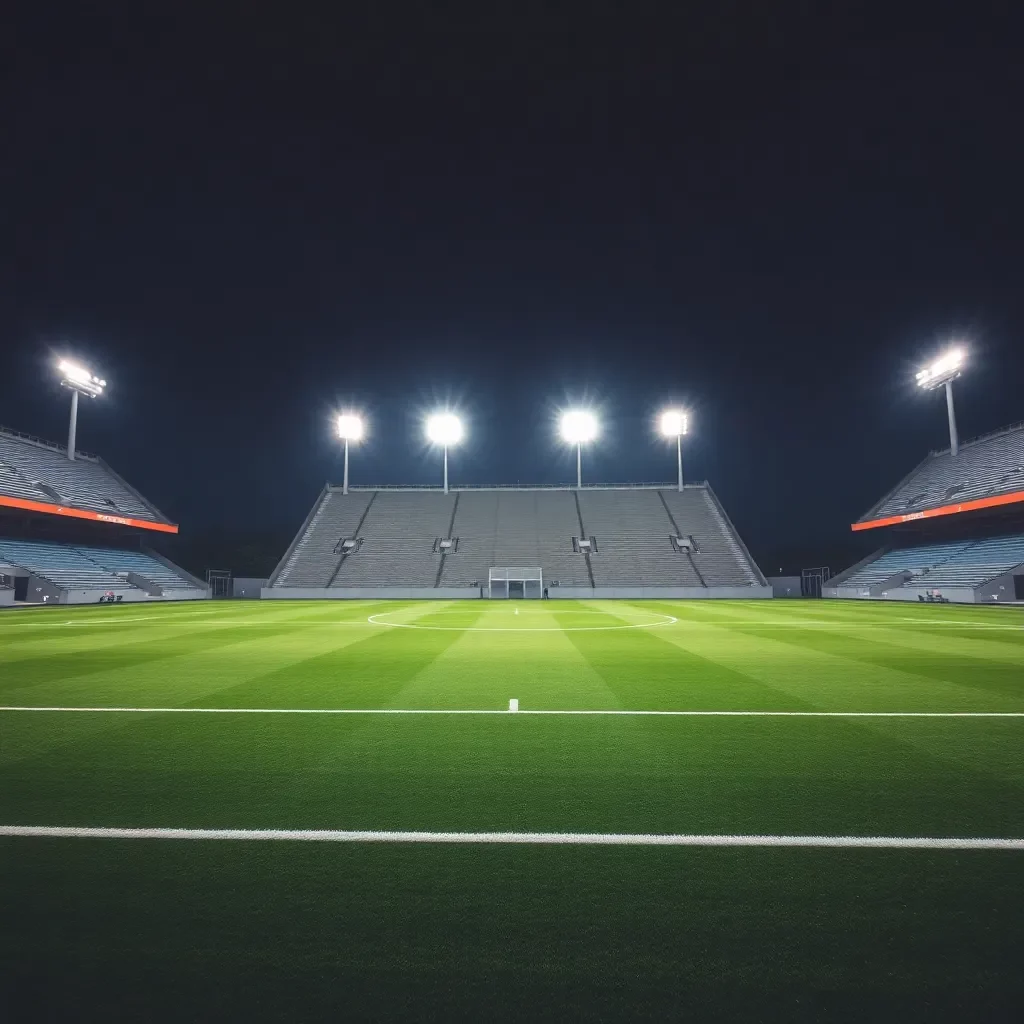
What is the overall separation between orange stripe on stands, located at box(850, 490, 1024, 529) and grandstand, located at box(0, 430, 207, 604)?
48472 millimetres

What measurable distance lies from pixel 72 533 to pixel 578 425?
38477mm

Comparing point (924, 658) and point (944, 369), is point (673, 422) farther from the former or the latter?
point (924, 658)

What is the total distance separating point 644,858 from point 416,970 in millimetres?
1329

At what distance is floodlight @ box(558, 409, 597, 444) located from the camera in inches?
1944

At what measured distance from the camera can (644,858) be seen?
3.00m

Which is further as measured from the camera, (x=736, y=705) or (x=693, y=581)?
(x=693, y=581)

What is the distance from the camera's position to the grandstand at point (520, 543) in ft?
136

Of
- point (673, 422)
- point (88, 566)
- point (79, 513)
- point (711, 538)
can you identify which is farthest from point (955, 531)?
point (79, 513)

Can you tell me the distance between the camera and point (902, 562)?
40094 mm

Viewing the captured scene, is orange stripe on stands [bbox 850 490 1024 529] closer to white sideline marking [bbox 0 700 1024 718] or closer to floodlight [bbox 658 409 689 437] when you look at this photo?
floodlight [bbox 658 409 689 437]

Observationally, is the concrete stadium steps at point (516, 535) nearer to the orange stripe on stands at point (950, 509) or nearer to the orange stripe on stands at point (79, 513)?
the orange stripe on stands at point (950, 509)

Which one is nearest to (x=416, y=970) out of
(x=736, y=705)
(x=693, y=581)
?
(x=736, y=705)

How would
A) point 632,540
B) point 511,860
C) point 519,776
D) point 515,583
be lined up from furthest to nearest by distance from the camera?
point 632,540
point 515,583
point 519,776
point 511,860

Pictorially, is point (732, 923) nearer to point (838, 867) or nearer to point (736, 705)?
point (838, 867)
